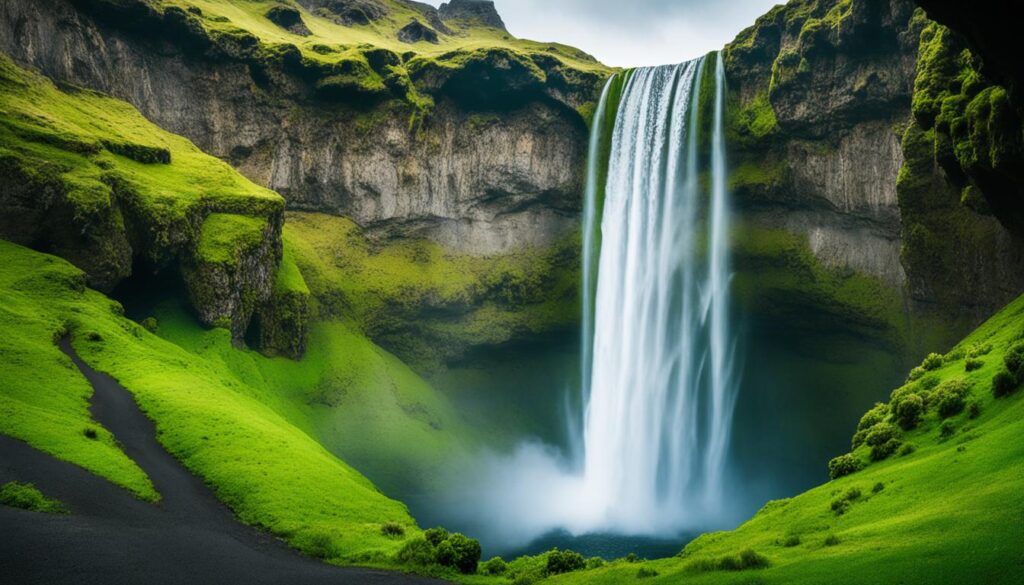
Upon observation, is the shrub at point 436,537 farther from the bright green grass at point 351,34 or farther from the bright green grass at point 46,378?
the bright green grass at point 351,34

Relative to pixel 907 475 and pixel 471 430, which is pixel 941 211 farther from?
pixel 471 430

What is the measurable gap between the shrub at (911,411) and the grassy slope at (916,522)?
1.37 ft

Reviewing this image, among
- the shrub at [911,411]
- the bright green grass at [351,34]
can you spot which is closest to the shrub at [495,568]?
the shrub at [911,411]

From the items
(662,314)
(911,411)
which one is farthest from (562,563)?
(662,314)

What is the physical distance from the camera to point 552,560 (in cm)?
2781

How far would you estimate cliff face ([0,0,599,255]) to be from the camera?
91.9 metres

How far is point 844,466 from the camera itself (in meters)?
34.9

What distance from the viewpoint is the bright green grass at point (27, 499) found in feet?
80.6

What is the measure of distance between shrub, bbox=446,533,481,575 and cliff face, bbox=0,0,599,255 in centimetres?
7231

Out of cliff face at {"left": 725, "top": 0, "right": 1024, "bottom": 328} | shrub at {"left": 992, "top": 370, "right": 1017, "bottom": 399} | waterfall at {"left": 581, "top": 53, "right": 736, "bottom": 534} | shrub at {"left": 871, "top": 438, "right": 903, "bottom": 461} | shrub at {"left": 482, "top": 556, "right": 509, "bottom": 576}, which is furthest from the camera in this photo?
waterfall at {"left": 581, "top": 53, "right": 736, "bottom": 534}

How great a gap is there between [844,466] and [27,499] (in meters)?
37.2

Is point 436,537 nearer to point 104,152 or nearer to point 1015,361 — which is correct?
point 1015,361

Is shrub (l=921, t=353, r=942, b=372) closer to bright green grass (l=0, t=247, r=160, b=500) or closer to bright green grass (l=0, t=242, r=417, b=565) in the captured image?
bright green grass (l=0, t=242, r=417, b=565)

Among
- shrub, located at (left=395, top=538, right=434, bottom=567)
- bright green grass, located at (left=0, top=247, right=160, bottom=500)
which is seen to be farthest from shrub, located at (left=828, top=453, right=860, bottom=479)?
bright green grass, located at (left=0, top=247, right=160, bottom=500)
